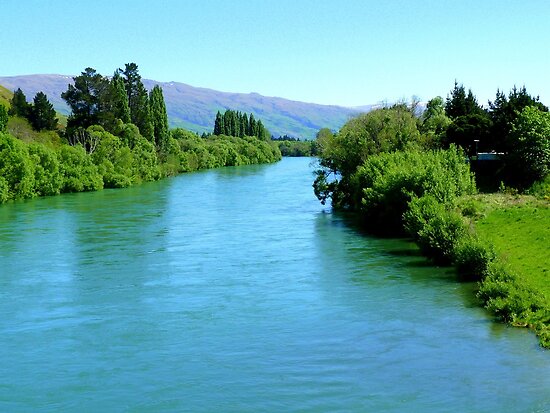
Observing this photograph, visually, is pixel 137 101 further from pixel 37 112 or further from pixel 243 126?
pixel 243 126

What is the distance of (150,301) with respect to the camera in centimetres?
2964

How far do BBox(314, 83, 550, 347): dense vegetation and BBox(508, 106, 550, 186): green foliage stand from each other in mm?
70

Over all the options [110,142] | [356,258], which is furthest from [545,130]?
[110,142]

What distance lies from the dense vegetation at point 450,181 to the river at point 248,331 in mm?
1268

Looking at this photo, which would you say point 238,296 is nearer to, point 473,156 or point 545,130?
point 545,130

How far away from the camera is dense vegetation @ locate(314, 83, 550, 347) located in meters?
27.6

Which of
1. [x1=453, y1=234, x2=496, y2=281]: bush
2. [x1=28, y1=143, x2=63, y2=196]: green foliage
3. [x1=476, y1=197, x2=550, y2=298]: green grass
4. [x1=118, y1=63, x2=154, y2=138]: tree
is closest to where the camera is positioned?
[x1=476, y1=197, x2=550, y2=298]: green grass

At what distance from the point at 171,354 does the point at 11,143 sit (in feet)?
195

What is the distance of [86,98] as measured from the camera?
10556cm

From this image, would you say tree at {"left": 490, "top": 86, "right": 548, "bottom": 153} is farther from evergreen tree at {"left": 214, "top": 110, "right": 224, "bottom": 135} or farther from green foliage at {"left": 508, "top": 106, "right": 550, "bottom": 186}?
evergreen tree at {"left": 214, "top": 110, "right": 224, "bottom": 135}

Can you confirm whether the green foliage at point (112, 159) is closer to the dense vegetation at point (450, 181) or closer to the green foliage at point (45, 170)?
the green foliage at point (45, 170)

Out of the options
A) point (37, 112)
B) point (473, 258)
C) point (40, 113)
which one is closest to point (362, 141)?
point (473, 258)

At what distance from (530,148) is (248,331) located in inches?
1325

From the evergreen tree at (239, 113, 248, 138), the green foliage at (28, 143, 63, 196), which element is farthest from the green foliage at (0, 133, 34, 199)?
the evergreen tree at (239, 113, 248, 138)
